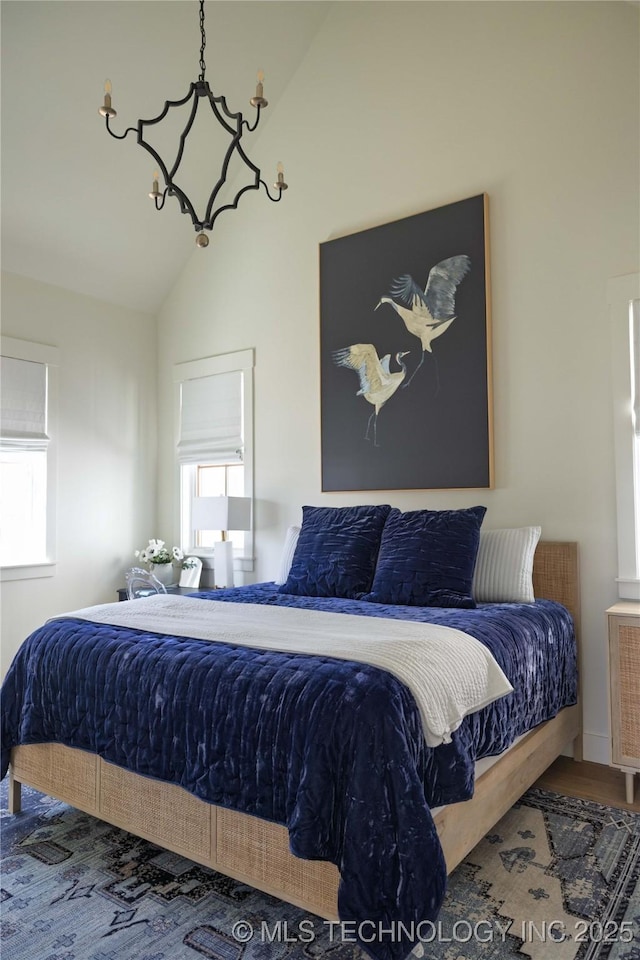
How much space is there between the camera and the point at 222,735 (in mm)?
1900

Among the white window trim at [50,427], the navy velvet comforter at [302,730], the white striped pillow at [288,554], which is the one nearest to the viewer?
the navy velvet comforter at [302,730]

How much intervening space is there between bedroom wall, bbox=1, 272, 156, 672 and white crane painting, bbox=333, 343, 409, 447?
6.32 feet

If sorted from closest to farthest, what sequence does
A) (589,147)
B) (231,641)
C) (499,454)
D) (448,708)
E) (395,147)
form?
(448,708) → (231,641) → (589,147) → (499,454) → (395,147)

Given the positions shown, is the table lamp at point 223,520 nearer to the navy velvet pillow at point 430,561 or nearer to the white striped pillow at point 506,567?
the navy velvet pillow at point 430,561

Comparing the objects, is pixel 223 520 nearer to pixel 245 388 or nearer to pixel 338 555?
pixel 245 388

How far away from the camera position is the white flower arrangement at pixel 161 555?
4.79 meters

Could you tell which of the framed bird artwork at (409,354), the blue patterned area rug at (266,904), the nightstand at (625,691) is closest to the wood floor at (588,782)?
the nightstand at (625,691)

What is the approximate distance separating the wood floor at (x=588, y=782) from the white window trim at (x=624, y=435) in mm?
791

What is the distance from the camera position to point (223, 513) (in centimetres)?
422

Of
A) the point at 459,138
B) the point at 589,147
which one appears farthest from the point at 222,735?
the point at 459,138

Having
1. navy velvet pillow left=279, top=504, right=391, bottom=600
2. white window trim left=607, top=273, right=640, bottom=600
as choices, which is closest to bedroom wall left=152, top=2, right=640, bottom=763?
white window trim left=607, top=273, right=640, bottom=600

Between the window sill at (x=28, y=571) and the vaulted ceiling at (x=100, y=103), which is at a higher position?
the vaulted ceiling at (x=100, y=103)

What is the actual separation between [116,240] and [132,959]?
4.27m

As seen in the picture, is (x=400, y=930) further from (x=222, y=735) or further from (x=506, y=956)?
(x=222, y=735)
